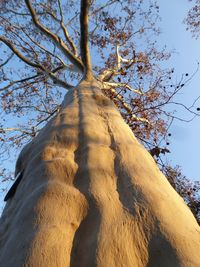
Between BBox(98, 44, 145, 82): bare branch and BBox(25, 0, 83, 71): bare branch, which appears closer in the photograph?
BBox(25, 0, 83, 71): bare branch

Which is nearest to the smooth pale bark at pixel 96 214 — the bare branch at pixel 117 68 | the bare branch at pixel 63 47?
the bare branch at pixel 63 47

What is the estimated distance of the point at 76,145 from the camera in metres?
2.52

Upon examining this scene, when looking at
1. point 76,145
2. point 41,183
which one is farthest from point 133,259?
point 76,145

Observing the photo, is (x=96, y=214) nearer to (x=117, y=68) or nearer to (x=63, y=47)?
(x=63, y=47)

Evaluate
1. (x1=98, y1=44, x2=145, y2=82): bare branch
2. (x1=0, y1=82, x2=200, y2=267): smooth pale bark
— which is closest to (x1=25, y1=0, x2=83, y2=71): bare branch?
(x1=98, y1=44, x2=145, y2=82): bare branch

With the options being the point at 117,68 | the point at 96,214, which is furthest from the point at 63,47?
the point at 96,214

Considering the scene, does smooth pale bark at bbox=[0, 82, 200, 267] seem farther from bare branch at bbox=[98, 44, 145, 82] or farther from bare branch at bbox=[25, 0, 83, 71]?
bare branch at bbox=[98, 44, 145, 82]

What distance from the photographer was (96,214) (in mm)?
1659

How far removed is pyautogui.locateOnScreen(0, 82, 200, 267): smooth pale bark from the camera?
1388 millimetres

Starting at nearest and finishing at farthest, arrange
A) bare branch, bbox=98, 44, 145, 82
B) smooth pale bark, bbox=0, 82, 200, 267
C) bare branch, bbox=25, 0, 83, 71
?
1. smooth pale bark, bbox=0, 82, 200, 267
2. bare branch, bbox=25, 0, 83, 71
3. bare branch, bbox=98, 44, 145, 82

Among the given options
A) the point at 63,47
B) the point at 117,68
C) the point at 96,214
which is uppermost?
the point at 117,68

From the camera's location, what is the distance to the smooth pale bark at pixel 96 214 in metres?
1.39

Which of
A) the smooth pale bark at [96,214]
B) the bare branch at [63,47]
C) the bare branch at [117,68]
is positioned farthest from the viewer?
the bare branch at [117,68]

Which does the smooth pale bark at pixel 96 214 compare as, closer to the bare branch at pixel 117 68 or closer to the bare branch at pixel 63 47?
the bare branch at pixel 63 47
